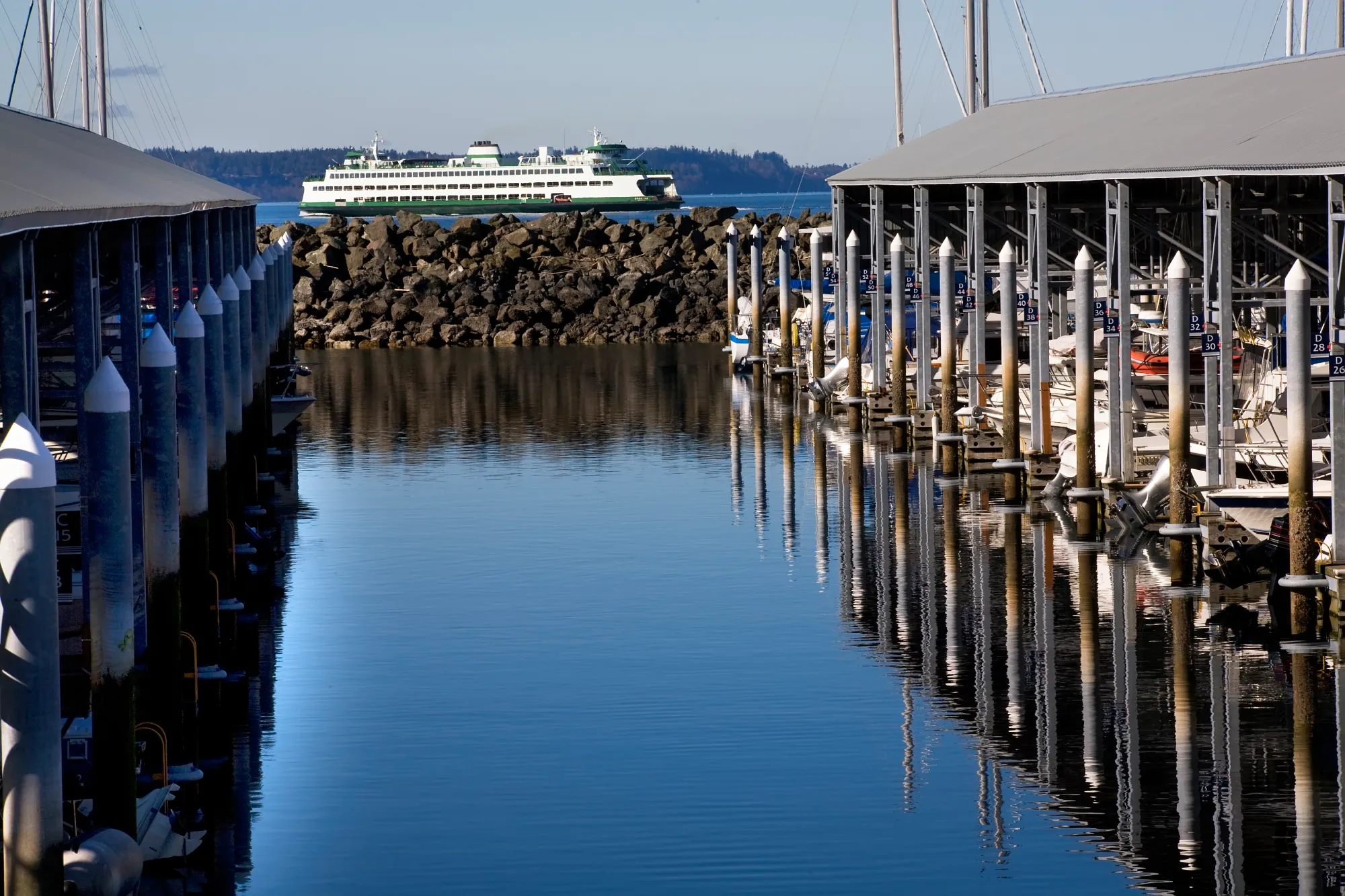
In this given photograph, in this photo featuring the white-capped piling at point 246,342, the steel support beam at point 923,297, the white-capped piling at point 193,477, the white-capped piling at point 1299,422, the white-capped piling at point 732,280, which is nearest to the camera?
the white-capped piling at point 1299,422

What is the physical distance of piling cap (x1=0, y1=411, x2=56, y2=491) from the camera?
10719 mm

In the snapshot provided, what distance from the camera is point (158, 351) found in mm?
16828


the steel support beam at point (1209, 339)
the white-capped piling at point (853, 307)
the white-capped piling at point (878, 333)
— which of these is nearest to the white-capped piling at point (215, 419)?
the steel support beam at point (1209, 339)

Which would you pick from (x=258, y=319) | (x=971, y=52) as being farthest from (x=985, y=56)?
(x=258, y=319)

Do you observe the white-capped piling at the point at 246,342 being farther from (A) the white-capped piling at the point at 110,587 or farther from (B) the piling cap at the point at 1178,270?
(A) the white-capped piling at the point at 110,587

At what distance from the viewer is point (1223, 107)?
3016cm

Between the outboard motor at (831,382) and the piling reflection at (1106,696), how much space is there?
44.3 feet

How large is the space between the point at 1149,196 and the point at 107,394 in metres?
25.4

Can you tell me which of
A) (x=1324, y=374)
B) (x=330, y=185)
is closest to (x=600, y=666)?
(x=1324, y=374)

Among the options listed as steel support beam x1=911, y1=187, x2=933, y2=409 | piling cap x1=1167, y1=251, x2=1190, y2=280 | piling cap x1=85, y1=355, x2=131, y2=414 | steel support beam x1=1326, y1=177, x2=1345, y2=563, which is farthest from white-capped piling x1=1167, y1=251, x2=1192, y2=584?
piling cap x1=85, y1=355, x2=131, y2=414

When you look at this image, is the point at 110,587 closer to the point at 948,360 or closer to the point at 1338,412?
the point at 1338,412

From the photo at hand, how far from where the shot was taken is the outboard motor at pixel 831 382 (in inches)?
1652

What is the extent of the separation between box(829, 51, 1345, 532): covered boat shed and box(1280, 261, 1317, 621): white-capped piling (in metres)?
0.30

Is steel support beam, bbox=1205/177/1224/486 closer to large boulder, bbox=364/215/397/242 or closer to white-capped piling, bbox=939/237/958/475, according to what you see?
white-capped piling, bbox=939/237/958/475
